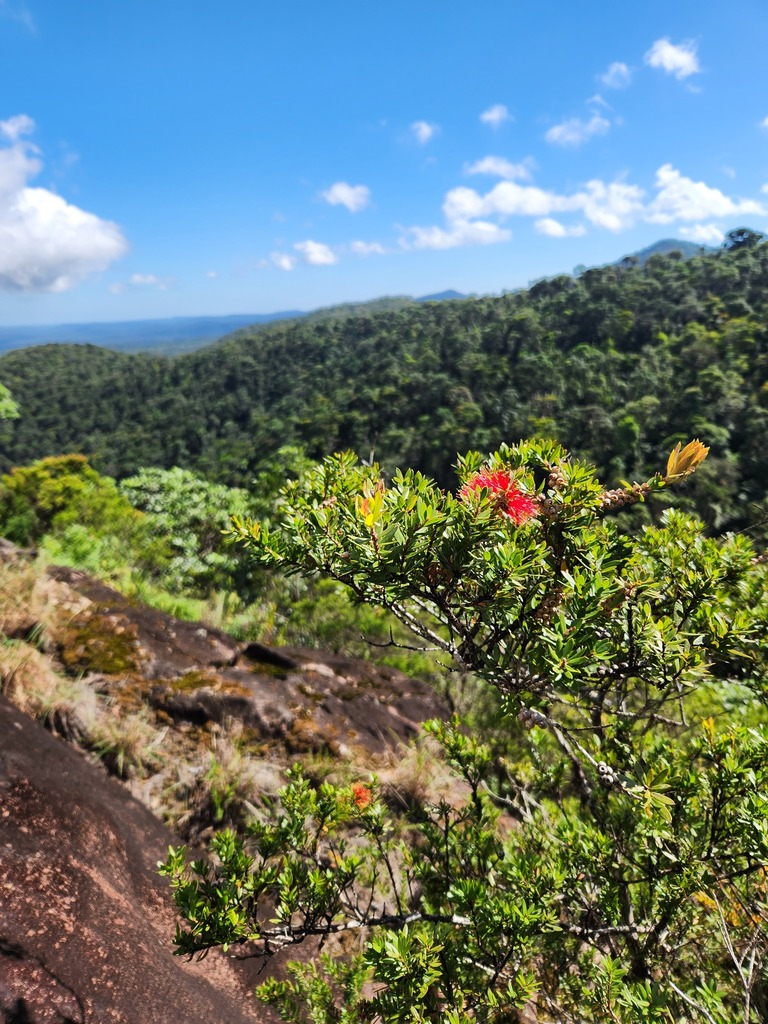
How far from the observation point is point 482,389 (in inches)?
2116

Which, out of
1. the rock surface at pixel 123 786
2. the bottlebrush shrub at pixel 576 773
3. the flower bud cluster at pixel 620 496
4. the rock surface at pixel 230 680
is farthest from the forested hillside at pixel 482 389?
the flower bud cluster at pixel 620 496

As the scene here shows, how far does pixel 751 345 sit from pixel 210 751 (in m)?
52.3

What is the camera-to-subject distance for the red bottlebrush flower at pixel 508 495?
1.44 meters

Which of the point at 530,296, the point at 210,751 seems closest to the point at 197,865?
the point at 210,751

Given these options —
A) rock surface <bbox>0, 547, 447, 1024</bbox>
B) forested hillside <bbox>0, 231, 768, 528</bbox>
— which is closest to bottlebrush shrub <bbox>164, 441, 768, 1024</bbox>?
rock surface <bbox>0, 547, 447, 1024</bbox>

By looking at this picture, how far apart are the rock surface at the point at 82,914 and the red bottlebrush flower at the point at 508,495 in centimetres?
214

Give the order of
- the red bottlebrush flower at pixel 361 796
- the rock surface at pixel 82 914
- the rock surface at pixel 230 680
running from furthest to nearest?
1. the rock surface at pixel 230 680
2. the red bottlebrush flower at pixel 361 796
3. the rock surface at pixel 82 914

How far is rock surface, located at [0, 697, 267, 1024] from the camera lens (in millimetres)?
1895

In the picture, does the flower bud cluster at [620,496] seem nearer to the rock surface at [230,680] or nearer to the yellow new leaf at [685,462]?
the yellow new leaf at [685,462]

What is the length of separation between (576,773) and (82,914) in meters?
2.03

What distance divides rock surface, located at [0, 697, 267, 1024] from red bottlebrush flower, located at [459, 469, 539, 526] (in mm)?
2137

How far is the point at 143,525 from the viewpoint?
11.5 metres

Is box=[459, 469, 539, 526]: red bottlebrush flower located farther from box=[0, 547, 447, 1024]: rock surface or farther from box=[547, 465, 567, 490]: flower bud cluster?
box=[0, 547, 447, 1024]: rock surface

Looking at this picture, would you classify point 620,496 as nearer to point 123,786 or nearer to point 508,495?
point 508,495
